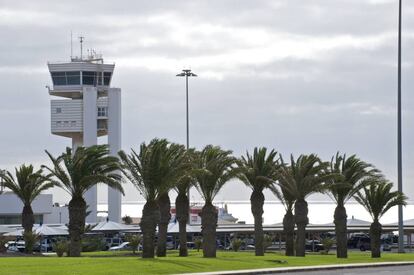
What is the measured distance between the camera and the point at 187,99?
8738 cm

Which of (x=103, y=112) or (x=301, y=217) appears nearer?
(x=301, y=217)

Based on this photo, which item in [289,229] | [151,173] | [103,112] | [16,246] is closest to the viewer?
[151,173]

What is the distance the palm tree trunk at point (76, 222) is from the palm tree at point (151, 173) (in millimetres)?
3708

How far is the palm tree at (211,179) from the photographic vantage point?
58.4 m

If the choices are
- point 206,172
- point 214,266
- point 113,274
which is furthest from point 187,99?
point 113,274

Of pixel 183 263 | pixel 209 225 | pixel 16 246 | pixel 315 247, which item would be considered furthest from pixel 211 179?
pixel 315 247

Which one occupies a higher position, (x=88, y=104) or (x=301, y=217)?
(x=88, y=104)

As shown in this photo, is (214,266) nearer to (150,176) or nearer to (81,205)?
(150,176)

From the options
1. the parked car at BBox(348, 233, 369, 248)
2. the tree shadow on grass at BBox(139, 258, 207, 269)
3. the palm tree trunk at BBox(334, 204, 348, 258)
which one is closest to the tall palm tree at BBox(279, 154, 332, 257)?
the palm tree trunk at BBox(334, 204, 348, 258)

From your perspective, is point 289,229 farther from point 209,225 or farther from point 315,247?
point 315,247

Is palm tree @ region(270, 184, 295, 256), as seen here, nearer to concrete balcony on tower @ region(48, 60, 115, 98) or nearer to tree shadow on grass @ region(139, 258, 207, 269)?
tree shadow on grass @ region(139, 258, 207, 269)

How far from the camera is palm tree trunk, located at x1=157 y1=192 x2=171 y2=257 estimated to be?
5791cm

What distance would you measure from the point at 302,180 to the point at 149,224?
13.7m

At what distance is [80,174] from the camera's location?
5375 cm
